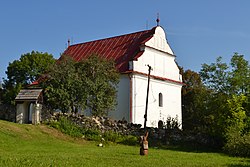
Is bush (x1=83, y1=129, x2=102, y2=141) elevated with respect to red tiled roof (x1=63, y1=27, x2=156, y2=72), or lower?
lower

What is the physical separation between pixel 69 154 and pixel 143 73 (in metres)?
19.6

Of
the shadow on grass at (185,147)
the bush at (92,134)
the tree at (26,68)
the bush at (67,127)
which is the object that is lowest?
the shadow on grass at (185,147)

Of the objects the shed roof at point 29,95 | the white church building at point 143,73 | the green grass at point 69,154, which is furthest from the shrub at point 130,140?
the shed roof at point 29,95

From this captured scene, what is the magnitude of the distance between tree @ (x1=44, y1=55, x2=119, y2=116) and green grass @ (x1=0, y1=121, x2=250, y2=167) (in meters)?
3.63

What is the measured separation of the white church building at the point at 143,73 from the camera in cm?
3481

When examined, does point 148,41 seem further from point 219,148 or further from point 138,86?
point 219,148

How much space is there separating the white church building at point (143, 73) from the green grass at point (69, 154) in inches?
382

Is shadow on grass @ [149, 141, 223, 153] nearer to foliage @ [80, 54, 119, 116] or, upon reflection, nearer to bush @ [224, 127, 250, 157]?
bush @ [224, 127, 250, 157]

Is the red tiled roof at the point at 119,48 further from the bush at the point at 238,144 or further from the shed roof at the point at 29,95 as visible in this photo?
the bush at the point at 238,144

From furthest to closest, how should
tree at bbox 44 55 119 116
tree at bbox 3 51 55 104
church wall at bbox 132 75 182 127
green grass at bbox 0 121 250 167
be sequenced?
tree at bbox 3 51 55 104 < church wall at bbox 132 75 182 127 < tree at bbox 44 55 119 116 < green grass at bbox 0 121 250 167

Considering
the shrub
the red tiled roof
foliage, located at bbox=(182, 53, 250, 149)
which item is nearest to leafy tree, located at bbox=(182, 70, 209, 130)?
foliage, located at bbox=(182, 53, 250, 149)

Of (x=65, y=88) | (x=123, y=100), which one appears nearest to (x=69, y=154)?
(x=65, y=88)

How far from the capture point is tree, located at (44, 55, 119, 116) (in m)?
29.5

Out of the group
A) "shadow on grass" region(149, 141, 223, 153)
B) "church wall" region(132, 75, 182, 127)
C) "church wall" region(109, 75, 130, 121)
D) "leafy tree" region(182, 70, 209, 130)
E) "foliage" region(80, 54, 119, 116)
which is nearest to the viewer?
"shadow on grass" region(149, 141, 223, 153)
